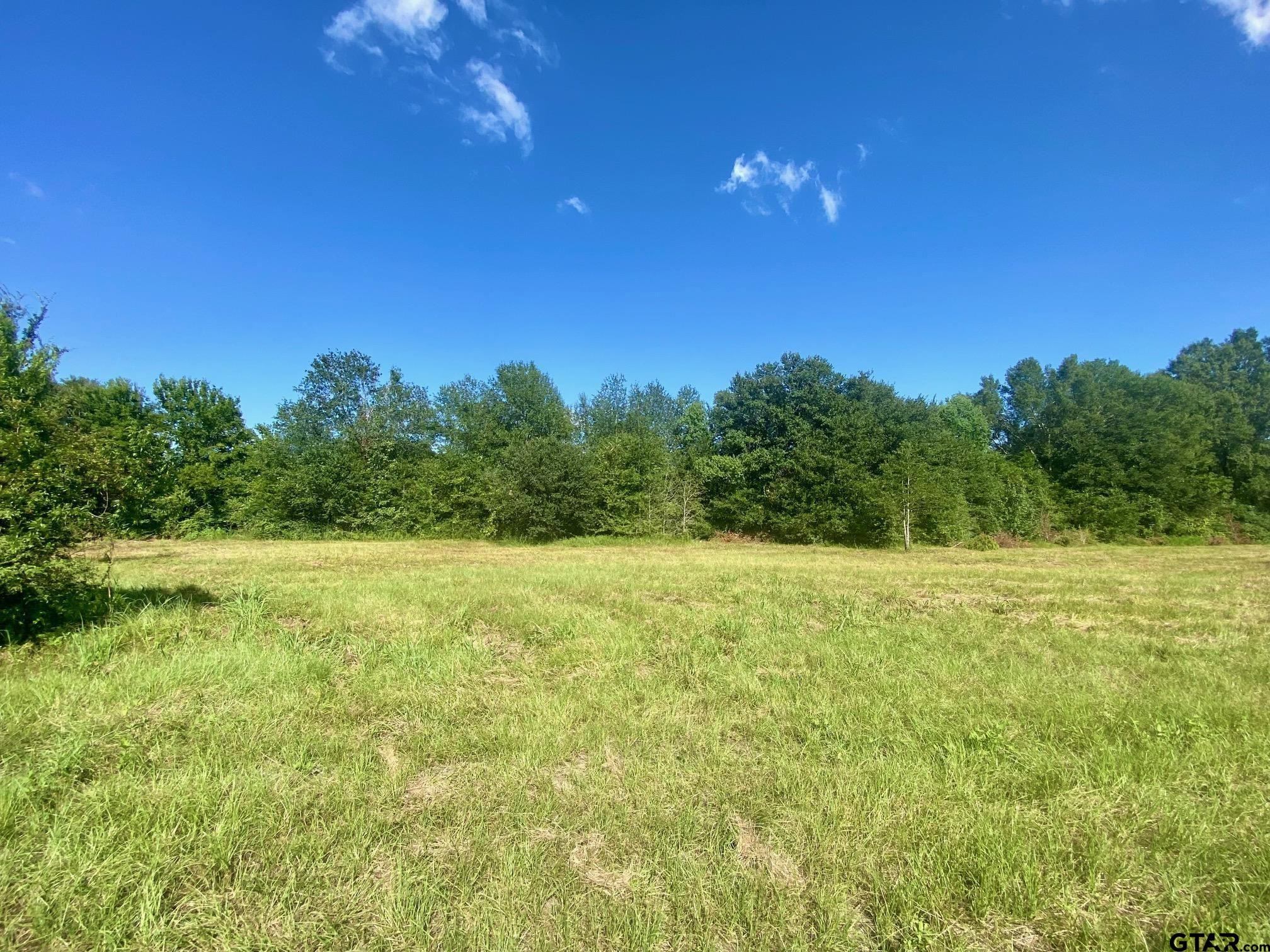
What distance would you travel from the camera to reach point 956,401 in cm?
4181

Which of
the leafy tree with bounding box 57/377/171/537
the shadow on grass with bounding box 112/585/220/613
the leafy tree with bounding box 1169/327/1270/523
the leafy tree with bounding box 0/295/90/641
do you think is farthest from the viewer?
the leafy tree with bounding box 1169/327/1270/523

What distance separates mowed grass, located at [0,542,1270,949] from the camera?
2145 millimetres

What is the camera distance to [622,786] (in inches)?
124

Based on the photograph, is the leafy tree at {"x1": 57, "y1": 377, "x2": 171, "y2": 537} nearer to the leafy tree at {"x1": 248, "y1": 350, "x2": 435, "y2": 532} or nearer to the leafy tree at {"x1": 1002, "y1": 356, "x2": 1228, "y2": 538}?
the leafy tree at {"x1": 248, "y1": 350, "x2": 435, "y2": 532}

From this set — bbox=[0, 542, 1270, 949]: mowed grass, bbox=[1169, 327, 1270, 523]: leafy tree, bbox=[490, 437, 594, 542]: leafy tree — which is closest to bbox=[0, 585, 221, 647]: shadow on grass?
bbox=[0, 542, 1270, 949]: mowed grass

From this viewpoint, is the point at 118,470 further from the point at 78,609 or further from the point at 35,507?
the point at 78,609

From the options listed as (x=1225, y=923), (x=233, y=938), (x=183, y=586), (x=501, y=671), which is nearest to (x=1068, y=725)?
(x=1225, y=923)

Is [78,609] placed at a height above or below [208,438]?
below

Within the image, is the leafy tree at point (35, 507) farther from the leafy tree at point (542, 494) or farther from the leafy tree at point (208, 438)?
the leafy tree at point (208, 438)

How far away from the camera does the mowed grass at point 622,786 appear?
7.04 ft

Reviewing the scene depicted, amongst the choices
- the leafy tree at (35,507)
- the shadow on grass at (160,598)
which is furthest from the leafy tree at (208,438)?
the leafy tree at (35,507)

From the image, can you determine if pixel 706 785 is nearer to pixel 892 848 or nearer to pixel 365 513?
pixel 892 848

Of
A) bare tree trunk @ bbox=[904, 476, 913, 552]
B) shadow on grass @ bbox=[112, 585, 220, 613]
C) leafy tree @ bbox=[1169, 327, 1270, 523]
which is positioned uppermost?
leafy tree @ bbox=[1169, 327, 1270, 523]

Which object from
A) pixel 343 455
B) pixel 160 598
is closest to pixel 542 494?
pixel 343 455
